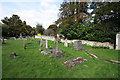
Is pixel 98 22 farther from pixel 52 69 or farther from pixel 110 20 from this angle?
pixel 52 69

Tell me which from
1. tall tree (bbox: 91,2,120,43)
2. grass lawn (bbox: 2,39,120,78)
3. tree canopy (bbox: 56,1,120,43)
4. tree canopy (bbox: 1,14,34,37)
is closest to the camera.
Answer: grass lawn (bbox: 2,39,120,78)

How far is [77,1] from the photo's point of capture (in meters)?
18.7

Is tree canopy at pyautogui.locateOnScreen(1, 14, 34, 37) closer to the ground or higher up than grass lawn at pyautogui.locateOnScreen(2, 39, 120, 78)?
higher up

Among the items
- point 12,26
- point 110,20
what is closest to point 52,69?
point 110,20

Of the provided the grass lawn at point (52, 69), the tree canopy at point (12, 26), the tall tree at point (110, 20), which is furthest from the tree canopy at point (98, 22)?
the tree canopy at point (12, 26)

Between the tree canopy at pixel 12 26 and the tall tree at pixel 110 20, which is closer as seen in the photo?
the tall tree at pixel 110 20

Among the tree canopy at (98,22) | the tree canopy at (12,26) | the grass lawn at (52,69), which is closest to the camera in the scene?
the grass lawn at (52,69)

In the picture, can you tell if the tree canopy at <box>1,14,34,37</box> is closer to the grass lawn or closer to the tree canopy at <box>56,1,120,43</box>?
the tree canopy at <box>56,1,120,43</box>

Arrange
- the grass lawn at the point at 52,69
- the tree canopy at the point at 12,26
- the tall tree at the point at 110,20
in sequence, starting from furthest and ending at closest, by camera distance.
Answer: the tree canopy at the point at 12,26 < the tall tree at the point at 110,20 < the grass lawn at the point at 52,69

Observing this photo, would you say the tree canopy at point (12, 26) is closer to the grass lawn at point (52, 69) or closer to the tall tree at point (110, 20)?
the grass lawn at point (52, 69)

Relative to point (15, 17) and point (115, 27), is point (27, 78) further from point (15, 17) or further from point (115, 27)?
point (15, 17)

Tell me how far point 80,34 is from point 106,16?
236 inches

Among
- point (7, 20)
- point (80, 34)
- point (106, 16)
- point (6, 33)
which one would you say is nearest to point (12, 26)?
point (6, 33)

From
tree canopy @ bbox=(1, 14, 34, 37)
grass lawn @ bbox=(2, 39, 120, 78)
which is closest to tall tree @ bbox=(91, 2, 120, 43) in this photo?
grass lawn @ bbox=(2, 39, 120, 78)
